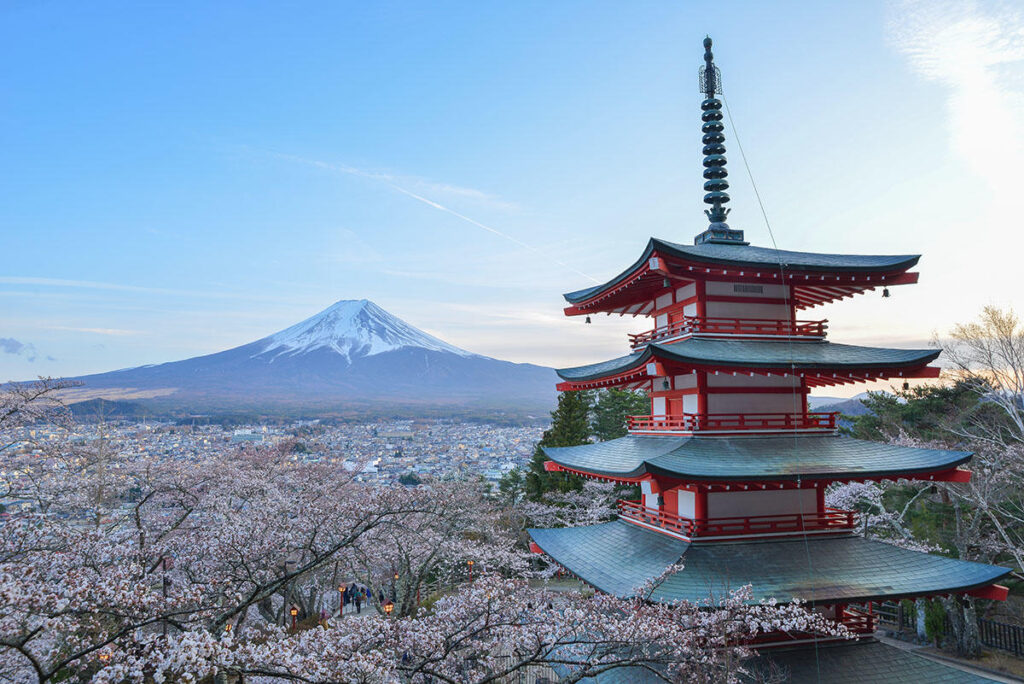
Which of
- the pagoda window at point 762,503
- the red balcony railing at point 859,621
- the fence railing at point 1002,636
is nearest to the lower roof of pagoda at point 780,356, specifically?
the pagoda window at point 762,503

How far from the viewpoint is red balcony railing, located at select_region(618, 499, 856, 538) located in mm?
9570

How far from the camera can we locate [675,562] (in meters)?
8.96

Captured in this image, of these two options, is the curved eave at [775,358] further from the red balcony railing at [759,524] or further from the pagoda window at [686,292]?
the red balcony railing at [759,524]

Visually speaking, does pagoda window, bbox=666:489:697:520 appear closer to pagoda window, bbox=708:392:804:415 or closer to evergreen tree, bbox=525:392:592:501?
pagoda window, bbox=708:392:804:415

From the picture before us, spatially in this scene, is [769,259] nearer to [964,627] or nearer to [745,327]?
[745,327]

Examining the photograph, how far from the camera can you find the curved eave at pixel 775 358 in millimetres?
9297

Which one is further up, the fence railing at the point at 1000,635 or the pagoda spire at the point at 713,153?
the pagoda spire at the point at 713,153

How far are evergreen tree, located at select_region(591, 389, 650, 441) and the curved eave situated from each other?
24.3 m

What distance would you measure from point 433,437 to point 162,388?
47.0 metres

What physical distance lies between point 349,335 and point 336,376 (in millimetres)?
12747

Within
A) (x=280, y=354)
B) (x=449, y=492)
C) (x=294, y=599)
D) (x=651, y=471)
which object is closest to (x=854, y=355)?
(x=651, y=471)

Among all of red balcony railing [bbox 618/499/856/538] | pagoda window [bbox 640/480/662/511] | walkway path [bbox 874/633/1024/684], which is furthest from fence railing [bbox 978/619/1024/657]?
pagoda window [bbox 640/480/662/511]

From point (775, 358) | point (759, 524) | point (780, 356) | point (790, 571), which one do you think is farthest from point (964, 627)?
point (775, 358)

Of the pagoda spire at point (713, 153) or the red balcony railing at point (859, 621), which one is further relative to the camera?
the pagoda spire at point (713, 153)
